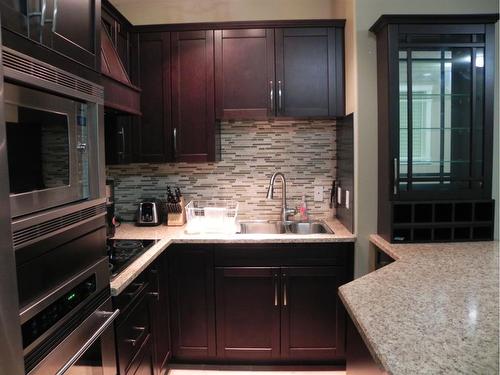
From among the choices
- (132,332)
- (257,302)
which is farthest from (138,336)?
(257,302)

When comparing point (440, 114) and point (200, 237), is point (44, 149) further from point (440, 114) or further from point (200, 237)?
point (440, 114)

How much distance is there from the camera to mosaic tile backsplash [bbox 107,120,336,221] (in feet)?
9.17

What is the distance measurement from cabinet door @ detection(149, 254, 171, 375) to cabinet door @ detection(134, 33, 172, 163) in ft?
2.72

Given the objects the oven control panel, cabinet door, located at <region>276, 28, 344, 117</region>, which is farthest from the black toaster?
the oven control panel

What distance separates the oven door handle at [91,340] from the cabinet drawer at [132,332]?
162 millimetres

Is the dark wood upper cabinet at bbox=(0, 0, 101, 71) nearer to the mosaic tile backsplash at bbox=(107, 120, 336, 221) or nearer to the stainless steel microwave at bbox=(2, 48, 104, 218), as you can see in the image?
the stainless steel microwave at bbox=(2, 48, 104, 218)

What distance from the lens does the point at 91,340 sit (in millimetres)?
1176

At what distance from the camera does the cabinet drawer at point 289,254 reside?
2275mm

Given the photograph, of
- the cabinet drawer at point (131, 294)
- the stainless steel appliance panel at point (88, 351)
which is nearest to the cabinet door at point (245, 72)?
the cabinet drawer at point (131, 294)

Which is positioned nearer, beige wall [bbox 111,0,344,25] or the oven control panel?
the oven control panel

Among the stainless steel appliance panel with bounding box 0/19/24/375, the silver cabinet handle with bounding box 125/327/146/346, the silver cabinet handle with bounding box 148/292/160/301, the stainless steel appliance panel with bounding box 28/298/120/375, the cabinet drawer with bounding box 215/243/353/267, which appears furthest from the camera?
the cabinet drawer with bounding box 215/243/353/267

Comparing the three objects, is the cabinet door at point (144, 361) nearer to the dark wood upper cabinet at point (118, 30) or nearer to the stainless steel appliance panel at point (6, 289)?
the stainless steel appliance panel at point (6, 289)

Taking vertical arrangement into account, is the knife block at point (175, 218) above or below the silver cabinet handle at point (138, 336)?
above

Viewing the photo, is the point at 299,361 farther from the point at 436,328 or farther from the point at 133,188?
the point at 133,188
